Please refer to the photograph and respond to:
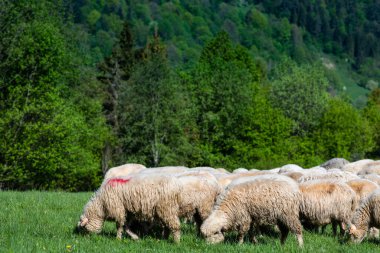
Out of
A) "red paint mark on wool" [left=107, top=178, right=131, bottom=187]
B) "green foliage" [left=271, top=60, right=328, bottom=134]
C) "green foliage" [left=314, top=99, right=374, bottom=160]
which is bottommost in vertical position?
"green foliage" [left=314, top=99, right=374, bottom=160]

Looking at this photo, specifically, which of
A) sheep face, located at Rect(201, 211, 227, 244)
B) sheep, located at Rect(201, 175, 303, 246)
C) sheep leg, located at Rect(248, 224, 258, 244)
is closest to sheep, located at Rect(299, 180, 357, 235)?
sheep, located at Rect(201, 175, 303, 246)

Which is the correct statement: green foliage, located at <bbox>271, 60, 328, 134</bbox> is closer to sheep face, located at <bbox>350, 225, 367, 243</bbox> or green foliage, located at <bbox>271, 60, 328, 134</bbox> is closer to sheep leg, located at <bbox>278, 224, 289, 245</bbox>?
sheep face, located at <bbox>350, 225, 367, 243</bbox>

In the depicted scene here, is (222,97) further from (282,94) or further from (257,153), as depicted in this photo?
(282,94)

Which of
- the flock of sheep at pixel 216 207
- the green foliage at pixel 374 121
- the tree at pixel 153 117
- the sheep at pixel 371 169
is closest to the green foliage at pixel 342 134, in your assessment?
the green foliage at pixel 374 121

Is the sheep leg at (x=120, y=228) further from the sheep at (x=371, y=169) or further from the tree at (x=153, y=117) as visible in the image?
the tree at (x=153, y=117)

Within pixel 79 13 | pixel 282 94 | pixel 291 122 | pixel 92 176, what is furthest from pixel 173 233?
pixel 79 13

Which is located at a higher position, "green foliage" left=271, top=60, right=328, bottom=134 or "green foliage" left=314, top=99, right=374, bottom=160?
"green foliage" left=271, top=60, right=328, bottom=134

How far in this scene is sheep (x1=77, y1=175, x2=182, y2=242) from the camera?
13.7 m

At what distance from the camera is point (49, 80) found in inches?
1480

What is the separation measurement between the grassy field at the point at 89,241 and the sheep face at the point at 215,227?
266 millimetres

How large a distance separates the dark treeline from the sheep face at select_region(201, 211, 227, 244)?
77.8 feet

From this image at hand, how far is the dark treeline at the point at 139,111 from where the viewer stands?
→ 3631 cm

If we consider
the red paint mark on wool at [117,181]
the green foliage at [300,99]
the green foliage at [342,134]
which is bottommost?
the green foliage at [342,134]

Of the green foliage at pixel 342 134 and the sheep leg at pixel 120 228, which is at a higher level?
the sheep leg at pixel 120 228
